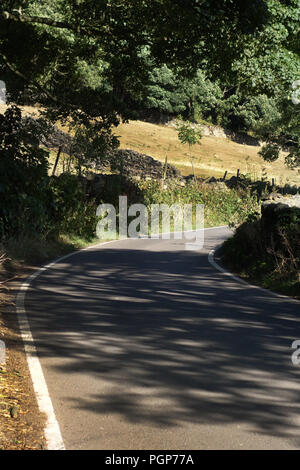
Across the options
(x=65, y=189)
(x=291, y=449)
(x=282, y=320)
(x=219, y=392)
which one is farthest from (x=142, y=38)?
(x=291, y=449)

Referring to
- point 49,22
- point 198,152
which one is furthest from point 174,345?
point 198,152

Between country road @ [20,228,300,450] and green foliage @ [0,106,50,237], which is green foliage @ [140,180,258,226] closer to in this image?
green foliage @ [0,106,50,237]

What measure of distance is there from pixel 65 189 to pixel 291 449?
70.0 ft

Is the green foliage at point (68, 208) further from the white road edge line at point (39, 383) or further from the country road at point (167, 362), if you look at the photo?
the white road edge line at point (39, 383)

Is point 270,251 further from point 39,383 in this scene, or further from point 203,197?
point 203,197

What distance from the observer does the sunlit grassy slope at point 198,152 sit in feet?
230

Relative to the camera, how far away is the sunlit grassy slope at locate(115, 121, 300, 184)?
230ft

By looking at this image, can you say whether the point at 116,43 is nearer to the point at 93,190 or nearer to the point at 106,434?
the point at 93,190

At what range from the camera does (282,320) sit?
10562 millimetres

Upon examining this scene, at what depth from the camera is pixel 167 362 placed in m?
7.71

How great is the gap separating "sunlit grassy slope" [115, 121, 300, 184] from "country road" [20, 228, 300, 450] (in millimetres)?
54046

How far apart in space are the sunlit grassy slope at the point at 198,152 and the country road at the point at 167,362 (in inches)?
2128

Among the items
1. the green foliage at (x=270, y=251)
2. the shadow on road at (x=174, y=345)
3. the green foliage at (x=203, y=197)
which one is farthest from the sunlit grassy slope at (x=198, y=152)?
the shadow on road at (x=174, y=345)

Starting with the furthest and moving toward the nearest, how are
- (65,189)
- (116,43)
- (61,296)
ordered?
(65,189)
(116,43)
(61,296)
